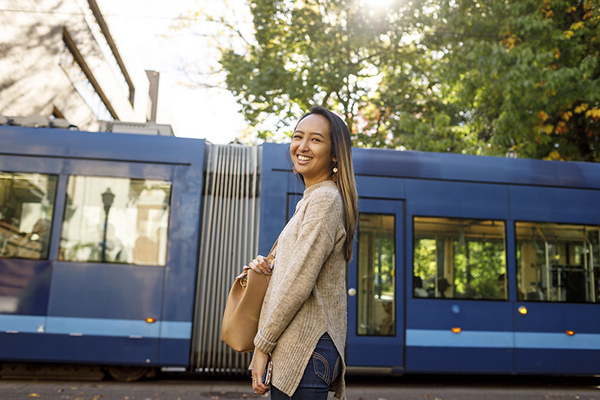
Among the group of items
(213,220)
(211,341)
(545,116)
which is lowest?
(211,341)

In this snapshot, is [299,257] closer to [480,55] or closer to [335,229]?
[335,229]

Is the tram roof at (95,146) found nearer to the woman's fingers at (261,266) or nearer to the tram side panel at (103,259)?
the tram side panel at (103,259)

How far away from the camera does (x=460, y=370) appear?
7.52 metres

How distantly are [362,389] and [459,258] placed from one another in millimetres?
2209

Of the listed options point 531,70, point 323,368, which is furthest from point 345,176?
point 531,70

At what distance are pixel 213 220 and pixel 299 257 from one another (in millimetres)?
5774

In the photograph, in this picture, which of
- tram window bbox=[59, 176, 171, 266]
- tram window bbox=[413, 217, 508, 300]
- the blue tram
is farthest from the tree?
tram window bbox=[59, 176, 171, 266]

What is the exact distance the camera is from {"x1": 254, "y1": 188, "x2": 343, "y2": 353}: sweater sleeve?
190cm

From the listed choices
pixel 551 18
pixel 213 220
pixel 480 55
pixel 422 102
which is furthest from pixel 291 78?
pixel 213 220

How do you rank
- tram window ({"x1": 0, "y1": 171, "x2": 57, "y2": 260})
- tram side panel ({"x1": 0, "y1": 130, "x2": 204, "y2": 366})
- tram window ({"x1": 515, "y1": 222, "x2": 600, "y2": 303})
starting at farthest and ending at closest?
tram window ({"x1": 515, "y1": 222, "x2": 600, "y2": 303}) < tram window ({"x1": 0, "y1": 171, "x2": 57, "y2": 260}) < tram side panel ({"x1": 0, "y1": 130, "x2": 204, "y2": 366})

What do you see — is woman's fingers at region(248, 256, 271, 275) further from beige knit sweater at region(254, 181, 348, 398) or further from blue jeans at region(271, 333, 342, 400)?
blue jeans at region(271, 333, 342, 400)

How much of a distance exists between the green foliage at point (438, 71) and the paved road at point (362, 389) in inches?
207

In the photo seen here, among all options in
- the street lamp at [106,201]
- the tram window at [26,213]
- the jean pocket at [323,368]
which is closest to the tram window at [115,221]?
the street lamp at [106,201]

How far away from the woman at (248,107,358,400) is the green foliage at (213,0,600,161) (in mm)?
9311
